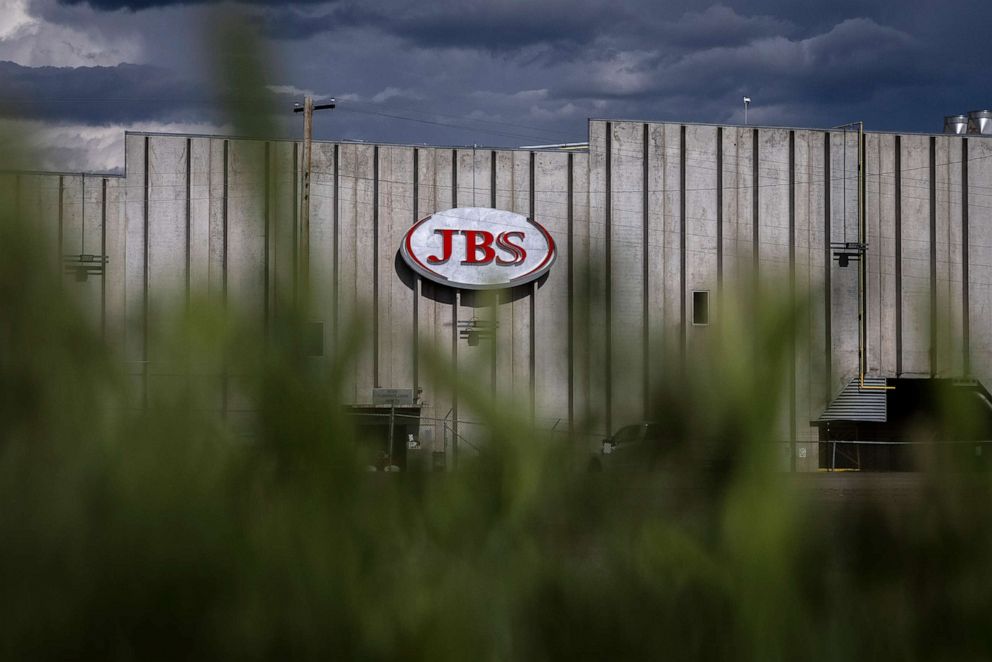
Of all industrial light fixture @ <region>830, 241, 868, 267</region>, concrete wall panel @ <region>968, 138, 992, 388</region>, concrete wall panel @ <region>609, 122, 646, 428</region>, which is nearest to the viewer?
concrete wall panel @ <region>609, 122, 646, 428</region>

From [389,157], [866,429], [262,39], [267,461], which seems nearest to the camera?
[262,39]

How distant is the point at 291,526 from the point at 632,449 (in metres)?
0.32

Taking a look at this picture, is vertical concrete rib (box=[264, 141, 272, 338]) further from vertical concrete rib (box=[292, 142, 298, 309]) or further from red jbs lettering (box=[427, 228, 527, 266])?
red jbs lettering (box=[427, 228, 527, 266])

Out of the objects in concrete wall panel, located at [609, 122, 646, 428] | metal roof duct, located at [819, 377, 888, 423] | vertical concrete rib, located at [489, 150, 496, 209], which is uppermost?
vertical concrete rib, located at [489, 150, 496, 209]

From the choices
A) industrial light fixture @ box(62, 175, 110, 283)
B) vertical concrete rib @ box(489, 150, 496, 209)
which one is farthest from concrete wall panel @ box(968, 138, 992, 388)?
industrial light fixture @ box(62, 175, 110, 283)

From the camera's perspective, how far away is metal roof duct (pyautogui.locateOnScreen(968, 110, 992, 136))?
1144 inches

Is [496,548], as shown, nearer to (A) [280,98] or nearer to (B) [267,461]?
(B) [267,461]

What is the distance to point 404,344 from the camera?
103cm

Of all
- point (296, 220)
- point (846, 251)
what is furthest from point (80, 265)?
point (846, 251)

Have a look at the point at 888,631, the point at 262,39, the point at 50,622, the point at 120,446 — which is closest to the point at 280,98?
→ the point at 262,39

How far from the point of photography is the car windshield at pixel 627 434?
926mm

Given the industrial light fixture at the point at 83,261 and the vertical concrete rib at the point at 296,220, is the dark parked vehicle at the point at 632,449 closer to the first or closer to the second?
the vertical concrete rib at the point at 296,220

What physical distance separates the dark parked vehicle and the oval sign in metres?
25.0

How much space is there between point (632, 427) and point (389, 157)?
2584 centimetres
